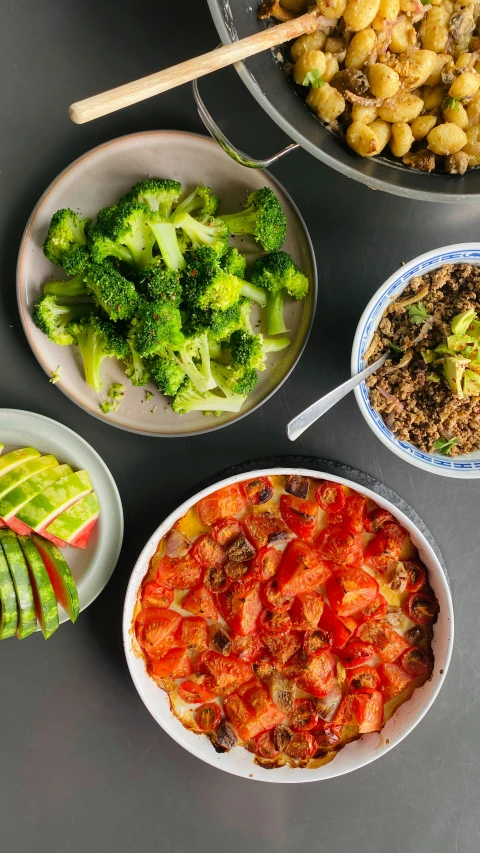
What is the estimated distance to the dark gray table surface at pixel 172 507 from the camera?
231 cm

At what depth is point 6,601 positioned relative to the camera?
227 cm

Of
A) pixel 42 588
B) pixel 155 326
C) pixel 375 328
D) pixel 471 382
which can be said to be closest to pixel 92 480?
pixel 42 588

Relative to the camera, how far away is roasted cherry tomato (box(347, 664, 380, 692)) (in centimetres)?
238

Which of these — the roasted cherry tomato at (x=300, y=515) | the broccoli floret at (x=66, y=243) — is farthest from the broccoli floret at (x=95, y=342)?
the roasted cherry tomato at (x=300, y=515)

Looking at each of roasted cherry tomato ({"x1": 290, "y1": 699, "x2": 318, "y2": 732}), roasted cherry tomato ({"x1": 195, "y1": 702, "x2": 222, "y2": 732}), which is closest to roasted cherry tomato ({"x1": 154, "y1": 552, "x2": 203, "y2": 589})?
roasted cherry tomato ({"x1": 195, "y1": 702, "x2": 222, "y2": 732})

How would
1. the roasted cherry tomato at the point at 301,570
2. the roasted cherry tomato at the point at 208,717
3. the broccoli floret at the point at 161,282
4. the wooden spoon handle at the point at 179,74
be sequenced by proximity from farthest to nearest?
1. the roasted cherry tomato at the point at 208,717
2. the roasted cherry tomato at the point at 301,570
3. the broccoli floret at the point at 161,282
4. the wooden spoon handle at the point at 179,74

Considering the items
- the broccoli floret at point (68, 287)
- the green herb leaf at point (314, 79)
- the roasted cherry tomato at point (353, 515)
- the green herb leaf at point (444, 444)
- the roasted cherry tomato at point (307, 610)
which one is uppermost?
the green herb leaf at point (314, 79)

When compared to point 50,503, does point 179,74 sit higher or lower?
higher

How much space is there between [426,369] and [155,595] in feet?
3.99

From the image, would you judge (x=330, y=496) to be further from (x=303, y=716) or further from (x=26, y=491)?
(x=26, y=491)

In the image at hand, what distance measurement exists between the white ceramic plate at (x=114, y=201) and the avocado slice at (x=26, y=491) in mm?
261

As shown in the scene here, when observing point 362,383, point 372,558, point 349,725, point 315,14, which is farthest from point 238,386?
point 349,725

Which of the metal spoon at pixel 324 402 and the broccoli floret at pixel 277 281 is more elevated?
the broccoli floret at pixel 277 281

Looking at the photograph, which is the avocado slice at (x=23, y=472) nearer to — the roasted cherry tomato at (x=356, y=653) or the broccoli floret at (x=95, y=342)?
the broccoli floret at (x=95, y=342)
